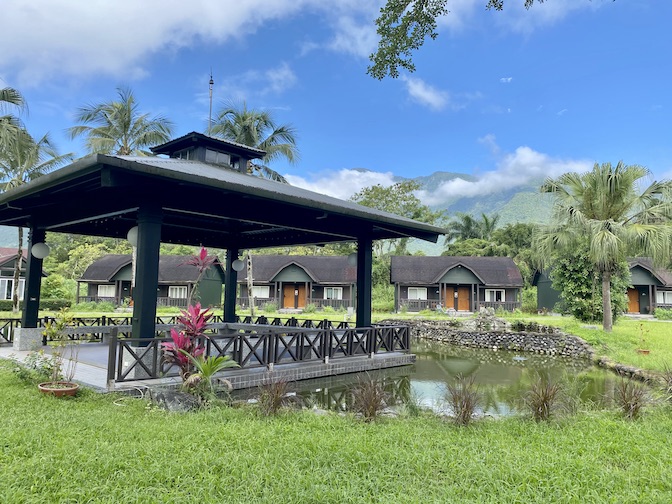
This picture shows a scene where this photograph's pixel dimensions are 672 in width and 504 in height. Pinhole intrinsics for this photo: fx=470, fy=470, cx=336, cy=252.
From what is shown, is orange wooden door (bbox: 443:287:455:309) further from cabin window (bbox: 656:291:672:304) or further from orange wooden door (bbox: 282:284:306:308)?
cabin window (bbox: 656:291:672:304)

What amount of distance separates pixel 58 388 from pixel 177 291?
28.9m

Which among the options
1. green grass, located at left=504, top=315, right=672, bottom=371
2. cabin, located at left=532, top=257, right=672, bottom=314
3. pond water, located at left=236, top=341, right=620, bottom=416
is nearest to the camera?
pond water, located at left=236, top=341, right=620, bottom=416

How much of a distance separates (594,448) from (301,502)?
9.81ft

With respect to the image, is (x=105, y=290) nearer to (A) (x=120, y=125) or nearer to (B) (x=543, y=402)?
(A) (x=120, y=125)

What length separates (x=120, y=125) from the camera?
22.4 m

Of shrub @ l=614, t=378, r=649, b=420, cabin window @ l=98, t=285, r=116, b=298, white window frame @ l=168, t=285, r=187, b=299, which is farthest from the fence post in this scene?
cabin window @ l=98, t=285, r=116, b=298

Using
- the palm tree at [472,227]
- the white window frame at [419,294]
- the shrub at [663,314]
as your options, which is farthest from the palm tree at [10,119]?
the palm tree at [472,227]

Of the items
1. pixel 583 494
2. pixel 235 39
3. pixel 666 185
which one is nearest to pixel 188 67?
pixel 235 39

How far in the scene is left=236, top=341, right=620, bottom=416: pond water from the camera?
7.75m

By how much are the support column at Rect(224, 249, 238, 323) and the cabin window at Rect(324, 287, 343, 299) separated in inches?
825

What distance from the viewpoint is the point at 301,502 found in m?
3.24

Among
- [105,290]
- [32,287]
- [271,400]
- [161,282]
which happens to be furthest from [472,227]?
[271,400]

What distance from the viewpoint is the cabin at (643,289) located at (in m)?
32.1

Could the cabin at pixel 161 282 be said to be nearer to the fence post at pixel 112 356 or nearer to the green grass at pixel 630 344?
the green grass at pixel 630 344
